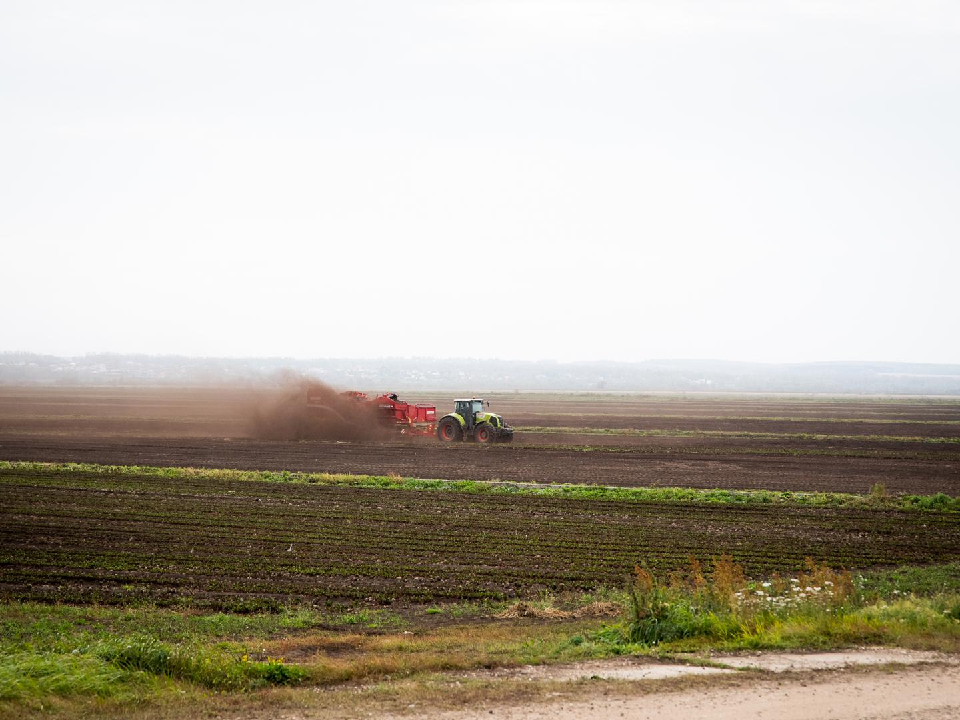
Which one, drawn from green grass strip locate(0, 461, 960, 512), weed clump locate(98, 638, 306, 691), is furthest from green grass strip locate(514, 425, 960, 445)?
weed clump locate(98, 638, 306, 691)

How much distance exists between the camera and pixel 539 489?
33.5m

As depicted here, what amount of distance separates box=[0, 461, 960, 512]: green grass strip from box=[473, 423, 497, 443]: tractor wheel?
1739 cm

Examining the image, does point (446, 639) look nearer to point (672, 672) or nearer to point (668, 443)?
point (672, 672)

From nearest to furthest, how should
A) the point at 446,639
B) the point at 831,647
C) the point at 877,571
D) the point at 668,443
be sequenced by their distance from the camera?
the point at 831,647, the point at 446,639, the point at 877,571, the point at 668,443

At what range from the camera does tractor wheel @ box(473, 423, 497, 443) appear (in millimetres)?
53500

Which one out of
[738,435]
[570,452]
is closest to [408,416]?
[570,452]

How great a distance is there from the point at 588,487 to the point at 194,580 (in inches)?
724

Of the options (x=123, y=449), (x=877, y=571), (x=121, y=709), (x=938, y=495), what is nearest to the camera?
(x=121, y=709)

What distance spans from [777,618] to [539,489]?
19196 mm

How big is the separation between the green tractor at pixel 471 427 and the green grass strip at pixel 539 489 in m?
16.9

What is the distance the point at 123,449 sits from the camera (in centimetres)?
4803

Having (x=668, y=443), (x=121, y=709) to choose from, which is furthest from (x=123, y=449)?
(x=121, y=709)

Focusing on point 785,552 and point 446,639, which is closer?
point 446,639

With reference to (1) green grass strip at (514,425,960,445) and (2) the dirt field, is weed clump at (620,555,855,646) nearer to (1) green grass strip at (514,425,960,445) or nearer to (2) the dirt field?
(2) the dirt field
